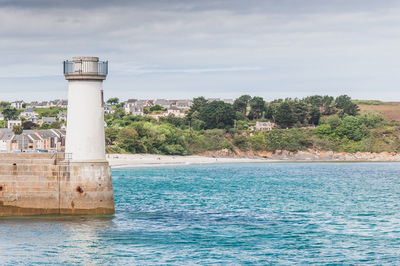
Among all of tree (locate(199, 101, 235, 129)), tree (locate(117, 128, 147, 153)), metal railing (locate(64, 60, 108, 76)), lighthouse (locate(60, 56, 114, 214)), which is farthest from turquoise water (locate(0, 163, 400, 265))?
tree (locate(199, 101, 235, 129))

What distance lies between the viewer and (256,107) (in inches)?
6973

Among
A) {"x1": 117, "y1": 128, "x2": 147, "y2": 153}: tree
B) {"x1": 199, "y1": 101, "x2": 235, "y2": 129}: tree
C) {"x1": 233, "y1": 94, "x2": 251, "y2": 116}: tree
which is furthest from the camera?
{"x1": 233, "y1": 94, "x2": 251, "y2": 116}: tree

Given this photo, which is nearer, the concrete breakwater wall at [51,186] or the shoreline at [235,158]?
the concrete breakwater wall at [51,186]

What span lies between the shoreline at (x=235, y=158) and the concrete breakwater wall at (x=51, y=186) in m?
66.0

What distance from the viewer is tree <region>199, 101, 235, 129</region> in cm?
15438

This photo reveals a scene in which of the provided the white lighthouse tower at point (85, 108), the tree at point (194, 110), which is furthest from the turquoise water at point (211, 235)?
the tree at point (194, 110)

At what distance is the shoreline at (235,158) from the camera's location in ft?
341

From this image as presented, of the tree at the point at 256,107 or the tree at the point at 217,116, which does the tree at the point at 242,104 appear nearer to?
the tree at the point at 256,107

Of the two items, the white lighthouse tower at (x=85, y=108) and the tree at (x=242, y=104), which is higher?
the tree at (x=242, y=104)

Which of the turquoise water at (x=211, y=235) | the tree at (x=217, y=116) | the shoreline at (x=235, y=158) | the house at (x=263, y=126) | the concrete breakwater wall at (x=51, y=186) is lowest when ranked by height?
the shoreline at (x=235, y=158)

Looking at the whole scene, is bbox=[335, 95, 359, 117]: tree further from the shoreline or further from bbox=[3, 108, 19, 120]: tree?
bbox=[3, 108, 19, 120]: tree

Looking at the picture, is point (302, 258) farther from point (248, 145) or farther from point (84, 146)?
point (248, 145)

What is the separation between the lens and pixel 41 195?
2864 centimetres

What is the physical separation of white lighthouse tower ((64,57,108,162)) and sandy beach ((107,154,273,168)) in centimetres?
6397
